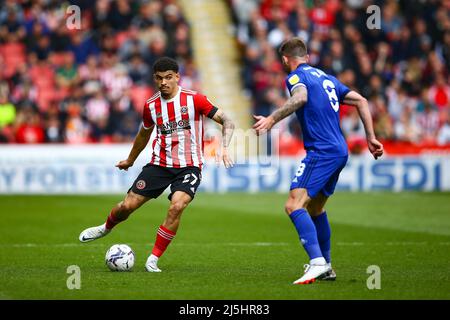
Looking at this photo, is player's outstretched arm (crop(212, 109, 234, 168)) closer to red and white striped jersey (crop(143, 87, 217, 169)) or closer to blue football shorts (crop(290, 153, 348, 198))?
red and white striped jersey (crop(143, 87, 217, 169))

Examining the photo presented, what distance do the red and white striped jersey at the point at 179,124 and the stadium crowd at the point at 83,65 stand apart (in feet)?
42.1

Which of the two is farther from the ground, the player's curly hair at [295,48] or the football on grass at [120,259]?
the player's curly hair at [295,48]

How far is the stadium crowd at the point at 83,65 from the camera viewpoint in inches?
891

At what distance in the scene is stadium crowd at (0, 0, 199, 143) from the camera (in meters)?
22.6

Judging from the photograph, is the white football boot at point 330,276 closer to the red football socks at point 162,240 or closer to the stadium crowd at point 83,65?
the red football socks at point 162,240

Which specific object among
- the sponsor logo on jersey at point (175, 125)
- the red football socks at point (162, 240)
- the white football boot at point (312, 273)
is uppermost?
the sponsor logo on jersey at point (175, 125)

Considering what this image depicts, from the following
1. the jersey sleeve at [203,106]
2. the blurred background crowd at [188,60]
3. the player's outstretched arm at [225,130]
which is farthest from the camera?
the blurred background crowd at [188,60]

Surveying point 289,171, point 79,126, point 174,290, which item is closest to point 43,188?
point 79,126

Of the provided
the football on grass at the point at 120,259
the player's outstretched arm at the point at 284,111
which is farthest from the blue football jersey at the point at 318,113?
the football on grass at the point at 120,259

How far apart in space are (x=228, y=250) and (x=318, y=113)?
3.50 meters

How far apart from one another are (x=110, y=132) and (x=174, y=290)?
15424 millimetres

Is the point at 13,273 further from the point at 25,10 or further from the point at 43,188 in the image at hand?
the point at 25,10

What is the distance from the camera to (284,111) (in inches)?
317

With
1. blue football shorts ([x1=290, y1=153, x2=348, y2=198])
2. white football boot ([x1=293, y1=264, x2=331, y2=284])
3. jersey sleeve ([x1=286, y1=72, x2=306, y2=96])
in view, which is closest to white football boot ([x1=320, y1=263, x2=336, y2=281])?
white football boot ([x1=293, y1=264, x2=331, y2=284])
